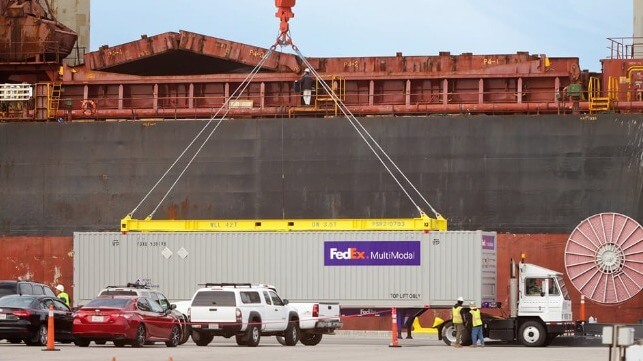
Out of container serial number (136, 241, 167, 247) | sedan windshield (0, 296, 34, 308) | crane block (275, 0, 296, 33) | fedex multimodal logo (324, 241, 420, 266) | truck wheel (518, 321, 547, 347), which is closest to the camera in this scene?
sedan windshield (0, 296, 34, 308)

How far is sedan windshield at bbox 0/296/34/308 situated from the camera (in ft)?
105

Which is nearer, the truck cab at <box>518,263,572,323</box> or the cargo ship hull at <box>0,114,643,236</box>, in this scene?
the truck cab at <box>518,263,572,323</box>

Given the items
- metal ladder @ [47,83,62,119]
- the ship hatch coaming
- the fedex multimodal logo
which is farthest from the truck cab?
metal ladder @ [47,83,62,119]

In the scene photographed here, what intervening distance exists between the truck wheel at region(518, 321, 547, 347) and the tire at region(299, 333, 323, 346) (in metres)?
5.35

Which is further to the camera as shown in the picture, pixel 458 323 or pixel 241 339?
pixel 458 323

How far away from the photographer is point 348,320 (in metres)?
44.2

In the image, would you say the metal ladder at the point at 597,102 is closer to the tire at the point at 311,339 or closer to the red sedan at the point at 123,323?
the tire at the point at 311,339

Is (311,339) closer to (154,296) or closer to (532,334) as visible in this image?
(154,296)

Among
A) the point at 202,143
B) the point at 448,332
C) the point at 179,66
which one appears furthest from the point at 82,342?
the point at 179,66

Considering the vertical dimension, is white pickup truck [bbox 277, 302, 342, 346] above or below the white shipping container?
below

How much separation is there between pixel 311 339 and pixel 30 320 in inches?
321

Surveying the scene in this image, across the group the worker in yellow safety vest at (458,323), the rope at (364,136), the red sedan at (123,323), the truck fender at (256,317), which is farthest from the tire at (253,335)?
the rope at (364,136)

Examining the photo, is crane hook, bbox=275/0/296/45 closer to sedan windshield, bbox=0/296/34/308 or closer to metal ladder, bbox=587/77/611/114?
metal ladder, bbox=587/77/611/114

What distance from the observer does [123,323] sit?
101ft
